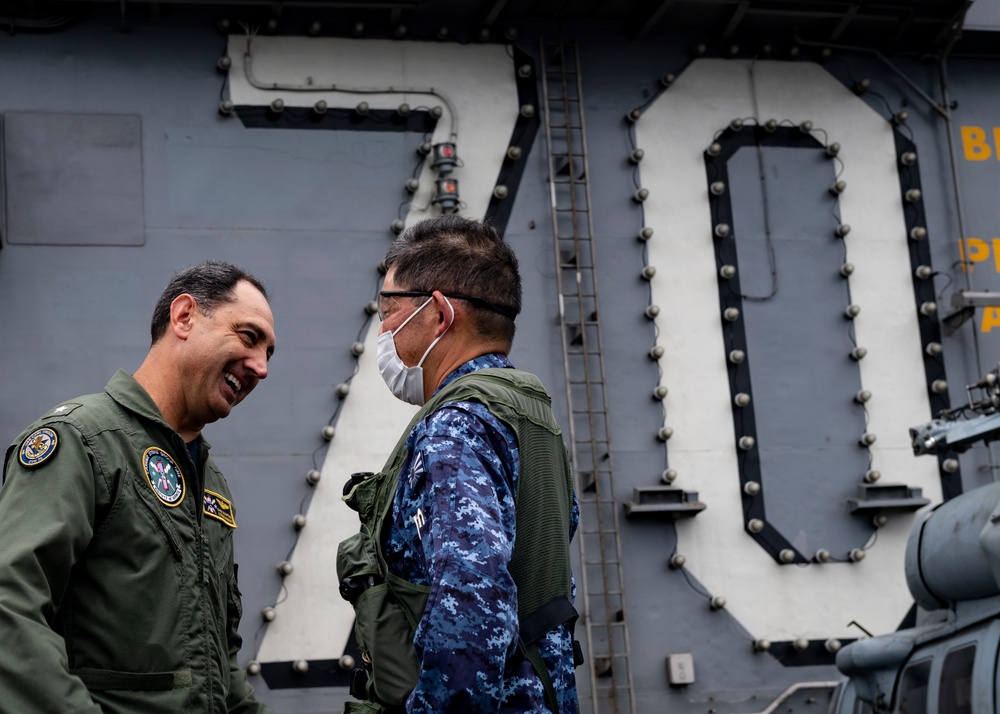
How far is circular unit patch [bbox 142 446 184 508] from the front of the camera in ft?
11.5

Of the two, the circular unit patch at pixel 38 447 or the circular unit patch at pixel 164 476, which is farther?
the circular unit patch at pixel 164 476

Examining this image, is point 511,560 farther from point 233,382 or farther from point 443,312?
→ point 233,382

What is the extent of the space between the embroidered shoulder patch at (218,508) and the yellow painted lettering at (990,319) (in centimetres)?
830

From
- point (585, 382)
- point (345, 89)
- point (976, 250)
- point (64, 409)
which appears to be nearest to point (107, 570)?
point (64, 409)

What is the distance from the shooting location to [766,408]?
1029 centimetres

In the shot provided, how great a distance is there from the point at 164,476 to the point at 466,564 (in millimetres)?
1213

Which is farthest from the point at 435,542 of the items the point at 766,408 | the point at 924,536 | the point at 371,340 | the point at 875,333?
the point at 875,333

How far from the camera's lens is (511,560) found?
3020 millimetres

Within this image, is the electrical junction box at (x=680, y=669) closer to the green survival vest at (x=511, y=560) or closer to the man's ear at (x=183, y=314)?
the man's ear at (x=183, y=314)

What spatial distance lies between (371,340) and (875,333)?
411 cm

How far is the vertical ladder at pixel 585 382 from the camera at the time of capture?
31.2 feet

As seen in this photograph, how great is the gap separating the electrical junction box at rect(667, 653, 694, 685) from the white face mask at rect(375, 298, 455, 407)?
6505mm

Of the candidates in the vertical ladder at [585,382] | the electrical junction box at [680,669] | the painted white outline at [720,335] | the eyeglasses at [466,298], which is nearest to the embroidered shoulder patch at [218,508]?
the eyeglasses at [466,298]

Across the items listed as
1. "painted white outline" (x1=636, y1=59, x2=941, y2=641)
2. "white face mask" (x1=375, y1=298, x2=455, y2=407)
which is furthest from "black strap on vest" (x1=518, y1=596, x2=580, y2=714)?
"painted white outline" (x1=636, y1=59, x2=941, y2=641)
